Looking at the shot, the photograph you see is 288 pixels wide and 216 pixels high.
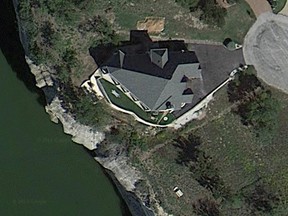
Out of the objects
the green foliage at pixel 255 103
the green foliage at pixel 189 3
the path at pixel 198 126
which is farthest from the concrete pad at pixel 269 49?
the green foliage at pixel 189 3

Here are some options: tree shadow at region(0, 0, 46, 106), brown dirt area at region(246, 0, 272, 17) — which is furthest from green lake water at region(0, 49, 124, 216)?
brown dirt area at region(246, 0, 272, 17)

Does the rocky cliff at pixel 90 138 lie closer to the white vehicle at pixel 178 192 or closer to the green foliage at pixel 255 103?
the white vehicle at pixel 178 192

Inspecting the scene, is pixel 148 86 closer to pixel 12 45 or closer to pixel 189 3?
pixel 189 3

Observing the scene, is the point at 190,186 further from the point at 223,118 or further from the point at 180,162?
the point at 223,118

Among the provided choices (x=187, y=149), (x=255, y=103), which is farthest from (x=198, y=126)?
(x=255, y=103)

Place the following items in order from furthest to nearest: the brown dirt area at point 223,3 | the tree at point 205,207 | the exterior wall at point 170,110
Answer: the brown dirt area at point 223,3
the tree at point 205,207
the exterior wall at point 170,110

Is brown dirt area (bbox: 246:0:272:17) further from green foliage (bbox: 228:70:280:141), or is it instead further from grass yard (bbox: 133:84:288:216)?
grass yard (bbox: 133:84:288:216)

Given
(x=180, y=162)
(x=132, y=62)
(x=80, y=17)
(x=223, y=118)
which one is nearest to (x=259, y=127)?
(x=223, y=118)
